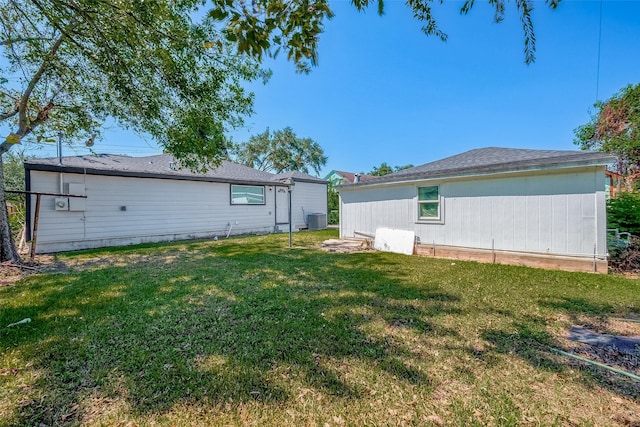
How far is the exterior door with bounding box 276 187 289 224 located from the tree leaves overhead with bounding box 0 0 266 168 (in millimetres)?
7175

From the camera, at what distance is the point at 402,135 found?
62.7 feet

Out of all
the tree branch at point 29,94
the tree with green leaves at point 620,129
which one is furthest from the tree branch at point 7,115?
the tree with green leaves at point 620,129

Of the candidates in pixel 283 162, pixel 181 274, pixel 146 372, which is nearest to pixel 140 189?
pixel 181 274

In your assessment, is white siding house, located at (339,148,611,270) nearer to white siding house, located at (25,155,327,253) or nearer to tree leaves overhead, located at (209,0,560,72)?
tree leaves overhead, located at (209,0,560,72)

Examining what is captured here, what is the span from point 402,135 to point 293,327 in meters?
18.5

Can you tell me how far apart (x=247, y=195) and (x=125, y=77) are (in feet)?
24.7

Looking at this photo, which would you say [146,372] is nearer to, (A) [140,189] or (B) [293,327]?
(B) [293,327]

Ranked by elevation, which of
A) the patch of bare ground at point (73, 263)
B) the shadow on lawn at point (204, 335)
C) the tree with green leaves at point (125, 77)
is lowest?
the shadow on lawn at point (204, 335)

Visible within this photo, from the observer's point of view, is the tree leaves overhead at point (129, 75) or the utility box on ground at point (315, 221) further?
the utility box on ground at point (315, 221)

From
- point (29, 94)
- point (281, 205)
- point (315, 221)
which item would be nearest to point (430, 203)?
point (315, 221)

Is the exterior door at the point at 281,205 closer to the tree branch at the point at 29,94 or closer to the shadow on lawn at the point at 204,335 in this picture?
the shadow on lawn at the point at 204,335

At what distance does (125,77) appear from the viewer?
220 inches

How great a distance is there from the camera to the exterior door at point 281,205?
14.0 m

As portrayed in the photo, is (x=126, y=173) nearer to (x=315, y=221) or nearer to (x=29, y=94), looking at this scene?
(x=29, y=94)
